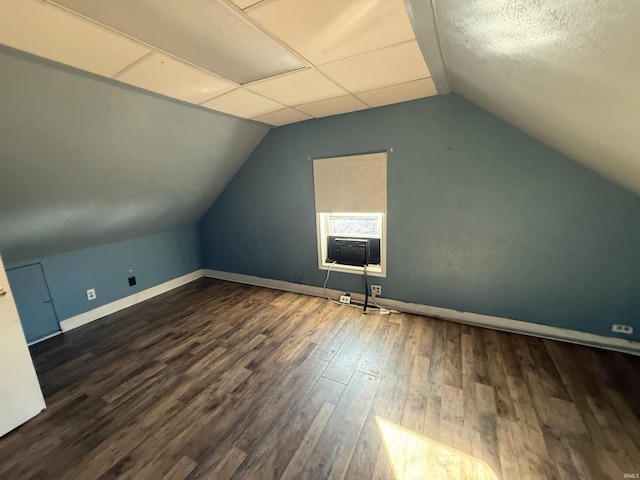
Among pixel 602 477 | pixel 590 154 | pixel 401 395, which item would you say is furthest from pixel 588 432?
pixel 590 154

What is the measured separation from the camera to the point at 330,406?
70.9 inches

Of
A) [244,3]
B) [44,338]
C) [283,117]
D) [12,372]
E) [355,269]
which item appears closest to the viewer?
[244,3]

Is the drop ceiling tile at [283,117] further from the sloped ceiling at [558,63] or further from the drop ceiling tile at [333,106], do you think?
the sloped ceiling at [558,63]

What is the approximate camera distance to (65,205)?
2365mm

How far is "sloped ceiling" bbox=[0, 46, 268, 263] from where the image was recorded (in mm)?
1581

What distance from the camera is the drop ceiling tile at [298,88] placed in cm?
186

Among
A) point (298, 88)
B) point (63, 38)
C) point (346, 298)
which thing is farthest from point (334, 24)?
point (346, 298)

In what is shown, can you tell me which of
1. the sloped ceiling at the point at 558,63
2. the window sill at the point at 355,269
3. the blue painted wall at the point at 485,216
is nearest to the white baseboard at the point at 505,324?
the blue painted wall at the point at 485,216

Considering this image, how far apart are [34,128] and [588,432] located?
3.99 meters

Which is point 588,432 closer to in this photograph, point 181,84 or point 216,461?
point 216,461

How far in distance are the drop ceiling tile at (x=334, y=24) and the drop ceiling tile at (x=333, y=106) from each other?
905 millimetres

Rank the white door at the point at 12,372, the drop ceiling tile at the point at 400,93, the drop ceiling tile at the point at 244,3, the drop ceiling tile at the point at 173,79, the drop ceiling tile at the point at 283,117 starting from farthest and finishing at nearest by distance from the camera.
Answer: the drop ceiling tile at the point at 283,117
the drop ceiling tile at the point at 400,93
the white door at the point at 12,372
the drop ceiling tile at the point at 173,79
the drop ceiling tile at the point at 244,3

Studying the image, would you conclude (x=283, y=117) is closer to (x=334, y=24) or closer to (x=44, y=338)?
(x=334, y=24)

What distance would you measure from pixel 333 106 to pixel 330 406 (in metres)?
2.70
